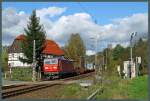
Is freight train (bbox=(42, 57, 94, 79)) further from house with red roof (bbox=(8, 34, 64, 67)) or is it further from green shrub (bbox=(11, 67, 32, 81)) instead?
house with red roof (bbox=(8, 34, 64, 67))

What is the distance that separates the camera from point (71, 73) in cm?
5253

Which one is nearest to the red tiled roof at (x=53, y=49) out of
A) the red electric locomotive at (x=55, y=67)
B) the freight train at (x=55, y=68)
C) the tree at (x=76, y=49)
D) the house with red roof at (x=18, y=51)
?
the house with red roof at (x=18, y=51)

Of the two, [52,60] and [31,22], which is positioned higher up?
[31,22]

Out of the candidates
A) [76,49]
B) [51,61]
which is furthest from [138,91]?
[76,49]

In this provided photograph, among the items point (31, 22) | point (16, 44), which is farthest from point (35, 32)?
point (16, 44)

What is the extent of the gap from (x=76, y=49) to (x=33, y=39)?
12.3 m

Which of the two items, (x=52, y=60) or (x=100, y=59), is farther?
(x=100, y=59)

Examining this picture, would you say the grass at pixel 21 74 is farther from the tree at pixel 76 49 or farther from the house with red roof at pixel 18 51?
the house with red roof at pixel 18 51

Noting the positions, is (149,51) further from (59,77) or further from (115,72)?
(115,72)

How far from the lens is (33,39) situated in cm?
4725

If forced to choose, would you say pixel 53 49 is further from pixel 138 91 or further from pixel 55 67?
pixel 138 91

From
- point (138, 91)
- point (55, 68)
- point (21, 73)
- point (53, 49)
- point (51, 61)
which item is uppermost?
point (53, 49)

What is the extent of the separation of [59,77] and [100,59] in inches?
1199

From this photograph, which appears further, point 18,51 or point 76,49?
point 18,51
